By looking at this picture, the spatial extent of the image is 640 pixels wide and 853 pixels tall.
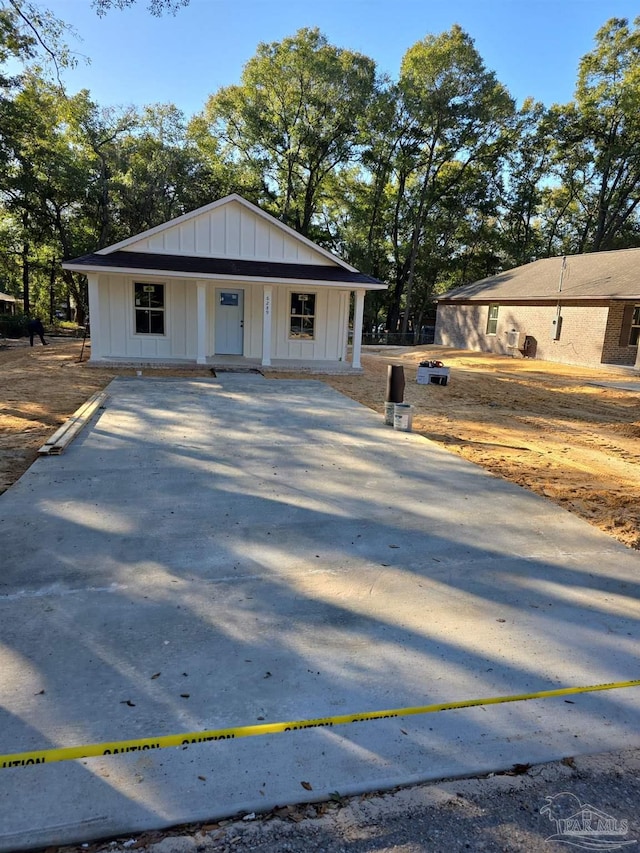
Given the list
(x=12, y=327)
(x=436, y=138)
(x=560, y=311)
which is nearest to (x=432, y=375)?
(x=560, y=311)

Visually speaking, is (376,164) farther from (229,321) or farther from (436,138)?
(229,321)

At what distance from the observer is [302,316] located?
53.1 feet

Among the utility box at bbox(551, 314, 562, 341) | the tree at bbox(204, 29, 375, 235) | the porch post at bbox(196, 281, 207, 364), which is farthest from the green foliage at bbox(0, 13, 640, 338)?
the porch post at bbox(196, 281, 207, 364)

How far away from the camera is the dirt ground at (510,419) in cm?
604

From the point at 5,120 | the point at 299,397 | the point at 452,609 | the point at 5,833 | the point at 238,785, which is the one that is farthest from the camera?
the point at 5,120

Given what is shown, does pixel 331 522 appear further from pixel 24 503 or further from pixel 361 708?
pixel 24 503

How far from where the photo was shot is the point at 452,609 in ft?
11.1

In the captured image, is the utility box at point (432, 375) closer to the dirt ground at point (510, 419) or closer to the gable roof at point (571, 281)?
the dirt ground at point (510, 419)

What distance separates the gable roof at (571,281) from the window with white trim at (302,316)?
10675 millimetres

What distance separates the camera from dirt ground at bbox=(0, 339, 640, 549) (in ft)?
19.8

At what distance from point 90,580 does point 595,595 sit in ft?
11.2

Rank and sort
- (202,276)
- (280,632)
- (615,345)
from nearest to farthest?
(280,632) → (202,276) → (615,345)

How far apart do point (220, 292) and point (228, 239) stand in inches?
58.8

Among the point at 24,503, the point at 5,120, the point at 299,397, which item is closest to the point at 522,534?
the point at 24,503
